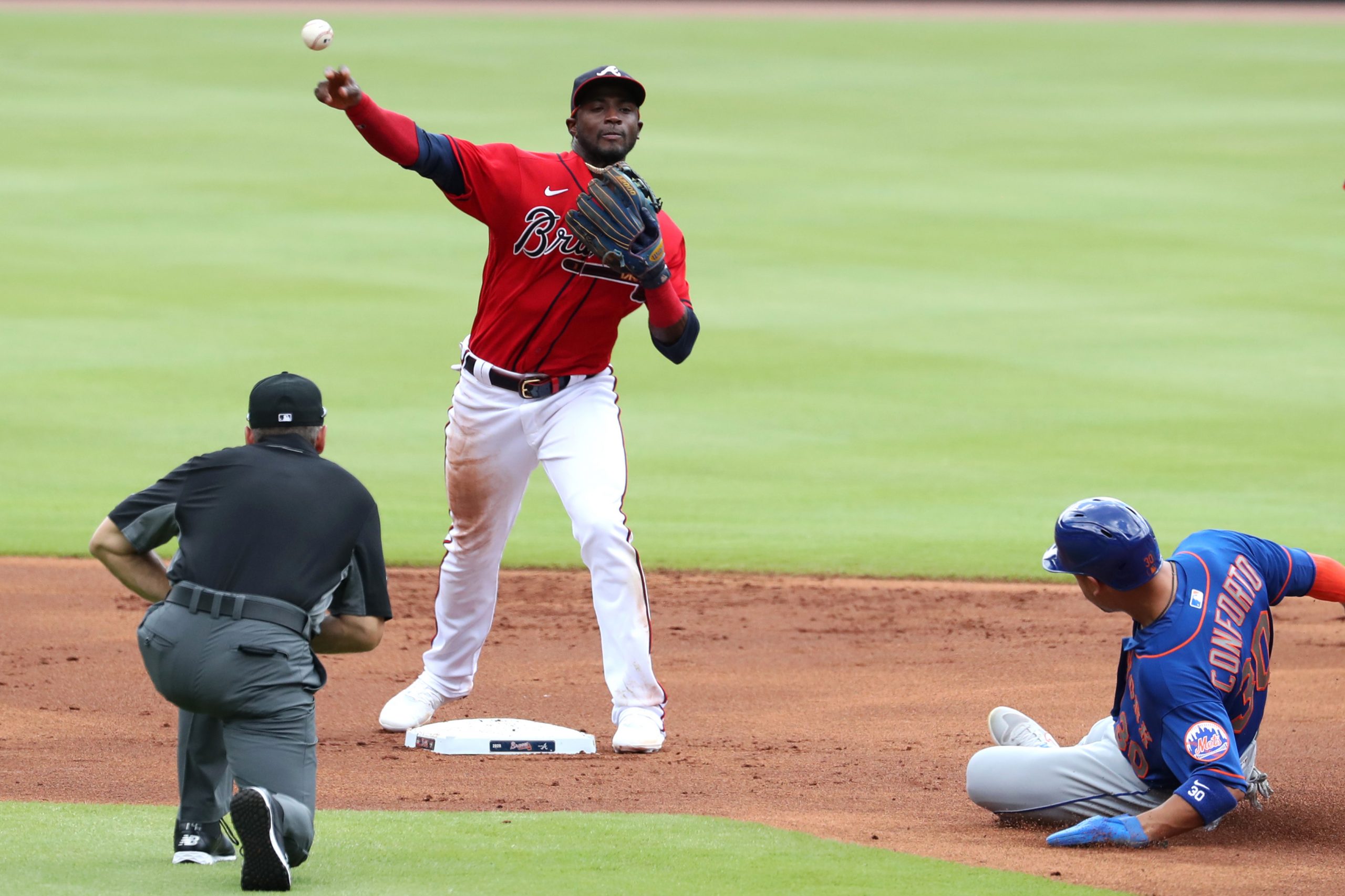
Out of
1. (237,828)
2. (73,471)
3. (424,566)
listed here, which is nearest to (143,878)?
(237,828)

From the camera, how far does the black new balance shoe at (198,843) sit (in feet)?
15.7

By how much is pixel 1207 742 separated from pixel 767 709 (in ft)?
8.58

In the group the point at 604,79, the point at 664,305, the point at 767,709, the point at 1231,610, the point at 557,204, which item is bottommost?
the point at 767,709

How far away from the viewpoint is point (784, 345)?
17.2m

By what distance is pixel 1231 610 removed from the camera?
5227mm

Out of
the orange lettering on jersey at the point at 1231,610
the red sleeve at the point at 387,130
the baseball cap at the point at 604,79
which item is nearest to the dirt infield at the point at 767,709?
the orange lettering on jersey at the point at 1231,610

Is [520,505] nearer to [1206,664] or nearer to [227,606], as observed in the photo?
[227,606]

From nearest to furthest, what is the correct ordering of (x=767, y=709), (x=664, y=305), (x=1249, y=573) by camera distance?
(x=1249, y=573), (x=664, y=305), (x=767, y=709)

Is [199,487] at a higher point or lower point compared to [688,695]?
higher

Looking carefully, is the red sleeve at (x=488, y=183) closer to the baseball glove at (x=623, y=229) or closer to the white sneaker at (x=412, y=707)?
the baseball glove at (x=623, y=229)

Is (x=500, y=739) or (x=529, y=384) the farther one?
(x=529, y=384)

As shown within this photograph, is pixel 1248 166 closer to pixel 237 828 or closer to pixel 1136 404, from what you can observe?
pixel 1136 404

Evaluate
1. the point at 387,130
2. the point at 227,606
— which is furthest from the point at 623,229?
the point at 227,606

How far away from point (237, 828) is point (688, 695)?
343 centimetres
